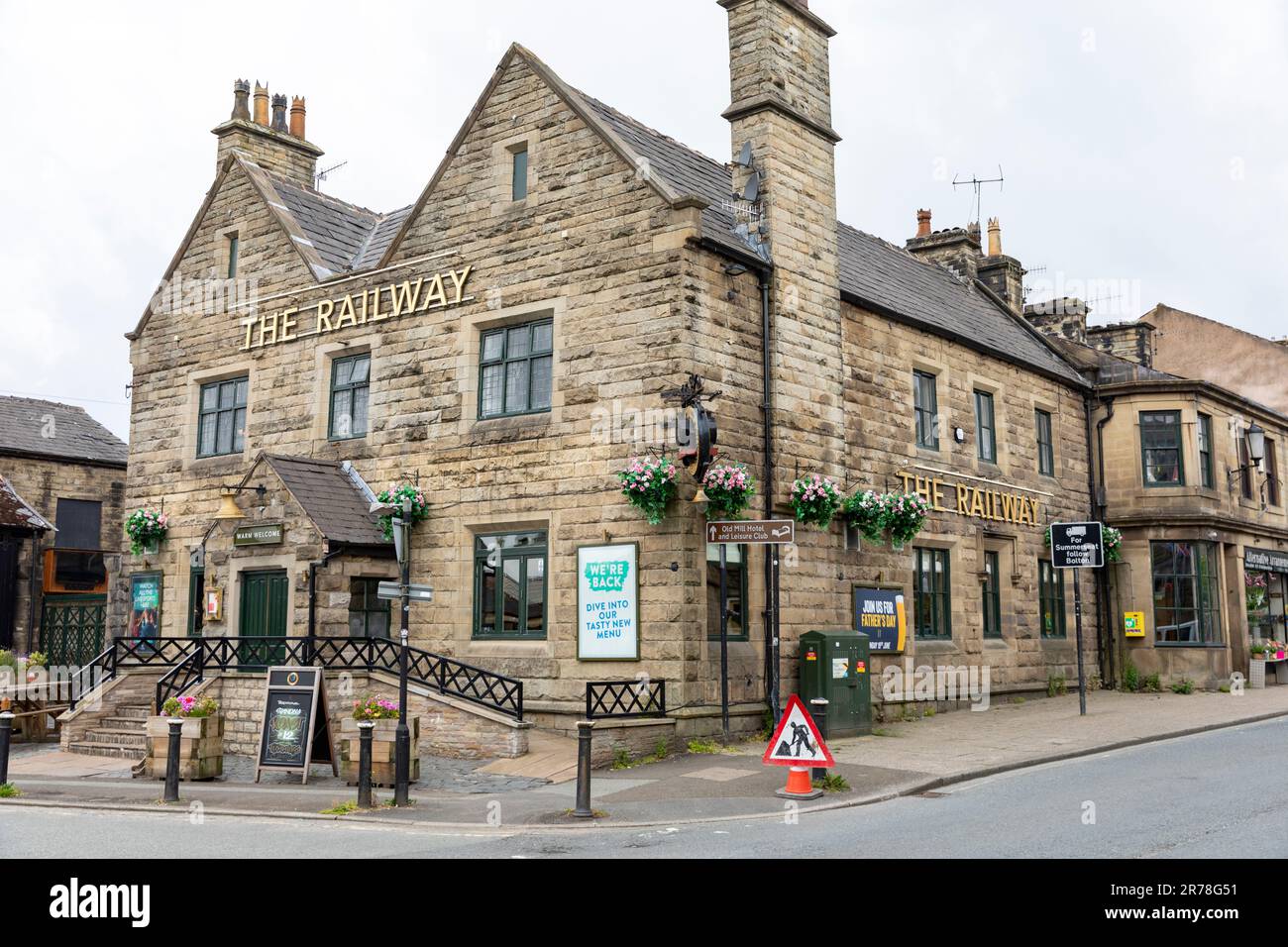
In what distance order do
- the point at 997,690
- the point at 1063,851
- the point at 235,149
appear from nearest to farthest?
the point at 1063,851
the point at 997,690
the point at 235,149

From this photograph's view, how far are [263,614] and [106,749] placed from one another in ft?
10.5

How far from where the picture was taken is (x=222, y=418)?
2373 centimetres

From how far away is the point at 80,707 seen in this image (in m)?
18.8

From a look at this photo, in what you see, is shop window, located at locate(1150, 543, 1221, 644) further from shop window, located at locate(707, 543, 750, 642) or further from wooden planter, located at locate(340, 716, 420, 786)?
wooden planter, located at locate(340, 716, 420, 786)

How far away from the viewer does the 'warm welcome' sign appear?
16953mm

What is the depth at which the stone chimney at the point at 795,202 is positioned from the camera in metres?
18.9

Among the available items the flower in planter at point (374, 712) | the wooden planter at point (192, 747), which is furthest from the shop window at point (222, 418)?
the flower in planter at point (374, 712)

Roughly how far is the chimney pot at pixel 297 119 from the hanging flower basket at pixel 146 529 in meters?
9.42

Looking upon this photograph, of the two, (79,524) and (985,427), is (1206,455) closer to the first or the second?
(985,427)

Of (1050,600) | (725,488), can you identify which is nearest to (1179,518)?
(1050,600)

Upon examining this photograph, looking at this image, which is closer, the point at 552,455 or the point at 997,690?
the point at 552,455
